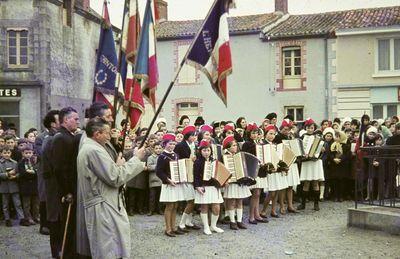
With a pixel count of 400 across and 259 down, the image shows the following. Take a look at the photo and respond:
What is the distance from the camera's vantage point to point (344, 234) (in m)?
10.7

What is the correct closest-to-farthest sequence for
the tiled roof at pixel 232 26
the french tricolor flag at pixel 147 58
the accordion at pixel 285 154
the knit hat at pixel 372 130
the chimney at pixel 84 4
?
the french tricolor flag at pixel 147 58 → the accordion at pixel 285 154 → the knit hat at pixel 372 130 → the tiled roof at pixel 232 26 → the chimney at pixel 84 4

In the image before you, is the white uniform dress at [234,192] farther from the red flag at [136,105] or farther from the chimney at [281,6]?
the chimney at [281,6]

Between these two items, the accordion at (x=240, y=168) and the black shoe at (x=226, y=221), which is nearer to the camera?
the accordion at (x=240, y=168)

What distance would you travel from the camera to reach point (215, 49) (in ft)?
28.8

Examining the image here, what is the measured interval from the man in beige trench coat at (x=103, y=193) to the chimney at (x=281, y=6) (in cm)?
2960

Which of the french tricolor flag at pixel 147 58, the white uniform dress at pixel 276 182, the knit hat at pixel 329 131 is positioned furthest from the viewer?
the knit hat at pixel 329 131

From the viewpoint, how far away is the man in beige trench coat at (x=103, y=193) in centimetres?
635

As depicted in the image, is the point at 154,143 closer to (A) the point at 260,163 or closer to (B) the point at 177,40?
(A) the point at 260,163

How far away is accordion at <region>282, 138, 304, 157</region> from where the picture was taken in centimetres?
1334

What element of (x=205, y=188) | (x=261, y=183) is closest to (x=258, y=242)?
(x=205, y=188)

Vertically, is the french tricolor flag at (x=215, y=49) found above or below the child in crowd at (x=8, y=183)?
above

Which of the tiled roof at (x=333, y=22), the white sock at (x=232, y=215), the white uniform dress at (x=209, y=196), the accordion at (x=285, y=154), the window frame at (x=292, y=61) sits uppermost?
the tiled roof at (x=333, y=22)

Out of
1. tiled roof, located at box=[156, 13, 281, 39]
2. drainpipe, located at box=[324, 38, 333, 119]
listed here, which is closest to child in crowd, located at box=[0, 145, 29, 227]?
tiled roof, located at box=[156, 13, 281, 39]

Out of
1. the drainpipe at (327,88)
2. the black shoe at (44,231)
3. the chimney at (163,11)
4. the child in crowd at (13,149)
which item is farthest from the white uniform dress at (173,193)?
the chimney at (163,11)
